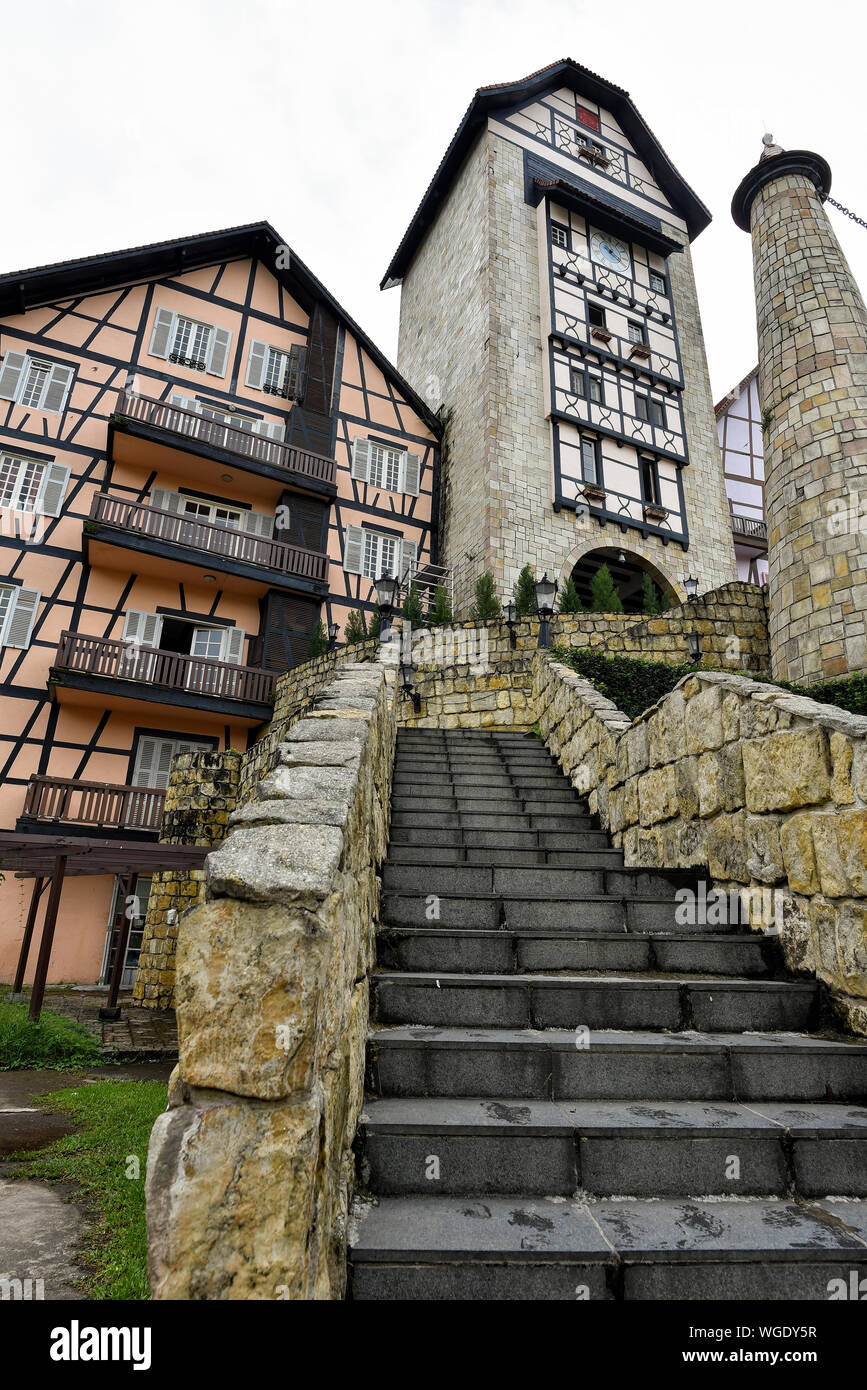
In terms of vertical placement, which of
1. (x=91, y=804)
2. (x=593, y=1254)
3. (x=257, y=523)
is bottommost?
(x=593, y=1254)

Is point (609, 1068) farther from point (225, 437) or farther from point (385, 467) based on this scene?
point (385, 467)

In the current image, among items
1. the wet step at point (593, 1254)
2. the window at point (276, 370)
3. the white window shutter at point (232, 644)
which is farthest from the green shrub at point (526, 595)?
the wet step at point (593, 1254)

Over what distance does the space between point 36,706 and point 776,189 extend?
17.5 meters

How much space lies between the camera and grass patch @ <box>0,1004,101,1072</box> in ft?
24.1

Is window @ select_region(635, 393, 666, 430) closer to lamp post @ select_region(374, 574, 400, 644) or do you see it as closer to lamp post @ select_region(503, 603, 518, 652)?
lamp post @ select_region(503, 603, 518, 652)

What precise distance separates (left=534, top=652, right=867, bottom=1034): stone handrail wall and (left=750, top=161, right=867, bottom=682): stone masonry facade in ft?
25.4

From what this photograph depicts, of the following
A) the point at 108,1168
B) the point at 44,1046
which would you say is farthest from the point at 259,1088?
the point at 44,1046

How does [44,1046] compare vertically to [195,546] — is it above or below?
below

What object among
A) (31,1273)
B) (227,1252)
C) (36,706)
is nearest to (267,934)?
(227,1252)

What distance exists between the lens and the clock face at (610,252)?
828 inches

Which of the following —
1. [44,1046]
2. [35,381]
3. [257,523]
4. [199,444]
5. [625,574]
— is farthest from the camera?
[625,574]

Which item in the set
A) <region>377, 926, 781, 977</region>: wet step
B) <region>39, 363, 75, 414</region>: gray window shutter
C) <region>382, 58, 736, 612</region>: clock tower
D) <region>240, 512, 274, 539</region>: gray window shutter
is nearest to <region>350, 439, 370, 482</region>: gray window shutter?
<region>382, 58, 736, 612</region>: clock tower

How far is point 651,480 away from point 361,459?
7.93m

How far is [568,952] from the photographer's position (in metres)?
3.80
